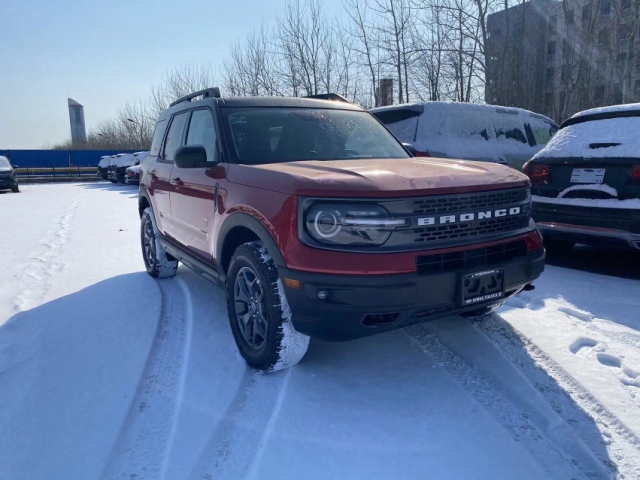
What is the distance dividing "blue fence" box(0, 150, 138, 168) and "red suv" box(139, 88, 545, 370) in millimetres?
39295

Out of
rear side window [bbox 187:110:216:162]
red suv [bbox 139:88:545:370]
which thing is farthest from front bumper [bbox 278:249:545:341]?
rear side window [bbox 187:110:216:162]

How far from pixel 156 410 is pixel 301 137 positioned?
2.19 metres

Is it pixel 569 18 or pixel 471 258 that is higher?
pixel 569 18

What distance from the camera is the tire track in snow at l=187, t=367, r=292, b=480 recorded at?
7.21 ft

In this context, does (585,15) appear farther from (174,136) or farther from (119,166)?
(119,166)

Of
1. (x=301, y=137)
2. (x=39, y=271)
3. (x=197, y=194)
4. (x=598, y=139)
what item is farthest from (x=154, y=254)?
(x=598, y=139)

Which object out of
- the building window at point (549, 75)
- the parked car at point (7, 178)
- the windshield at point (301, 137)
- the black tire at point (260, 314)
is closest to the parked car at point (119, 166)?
the parked car at point (7, 178)

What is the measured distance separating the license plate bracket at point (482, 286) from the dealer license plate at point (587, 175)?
2.70m

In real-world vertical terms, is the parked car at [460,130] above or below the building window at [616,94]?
below

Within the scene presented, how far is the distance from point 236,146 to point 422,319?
1847mm

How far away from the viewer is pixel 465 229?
2719 millimetres

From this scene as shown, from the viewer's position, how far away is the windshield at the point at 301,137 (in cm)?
355

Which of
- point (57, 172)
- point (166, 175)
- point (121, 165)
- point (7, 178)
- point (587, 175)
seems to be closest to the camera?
point (166, 175)

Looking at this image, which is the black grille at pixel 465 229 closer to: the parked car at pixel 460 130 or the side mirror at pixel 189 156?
the side mirror at pixel 189 156
